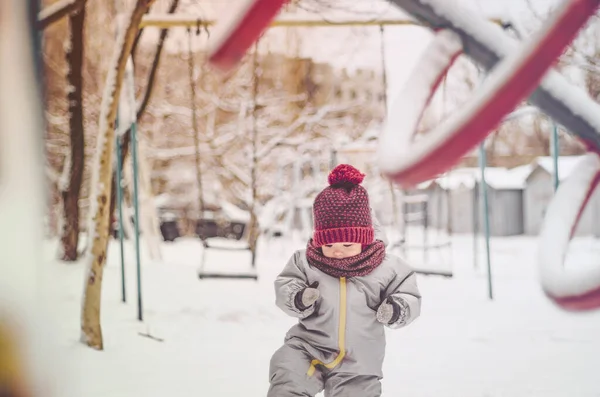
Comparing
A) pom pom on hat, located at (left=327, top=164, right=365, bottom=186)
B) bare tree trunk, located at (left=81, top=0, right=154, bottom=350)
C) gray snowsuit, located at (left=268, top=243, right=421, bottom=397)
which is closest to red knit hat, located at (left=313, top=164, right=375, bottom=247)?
pom pom on hat, located at (left=327, top=164, right=365, bottom=186)

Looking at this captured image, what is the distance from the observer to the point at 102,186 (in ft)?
7.81

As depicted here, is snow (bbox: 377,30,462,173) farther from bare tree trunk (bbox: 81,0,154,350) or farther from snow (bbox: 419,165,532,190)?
snow (bbox: 419,165,532,190)

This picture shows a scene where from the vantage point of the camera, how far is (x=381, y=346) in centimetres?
142

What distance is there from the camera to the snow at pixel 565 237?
0.68 m

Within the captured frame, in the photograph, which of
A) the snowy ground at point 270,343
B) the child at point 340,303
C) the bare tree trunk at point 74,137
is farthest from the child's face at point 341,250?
the bare tree trunk at point 74,137

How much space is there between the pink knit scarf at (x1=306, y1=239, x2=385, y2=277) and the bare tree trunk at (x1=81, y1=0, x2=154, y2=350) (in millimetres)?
1253

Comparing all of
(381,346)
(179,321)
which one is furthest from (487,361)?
(179,321)

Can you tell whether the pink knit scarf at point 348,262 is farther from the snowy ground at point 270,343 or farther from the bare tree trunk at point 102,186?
the bare tree trunk at point 102,186

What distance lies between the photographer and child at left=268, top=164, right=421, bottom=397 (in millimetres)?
1356

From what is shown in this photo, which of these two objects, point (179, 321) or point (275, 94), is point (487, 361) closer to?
point (179, 321)

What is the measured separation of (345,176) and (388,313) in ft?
1.19

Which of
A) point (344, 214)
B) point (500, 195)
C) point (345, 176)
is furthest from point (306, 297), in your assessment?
point (500, 195)

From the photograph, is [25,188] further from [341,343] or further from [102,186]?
[102,186]

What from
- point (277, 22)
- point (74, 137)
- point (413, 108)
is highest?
point (277, 22)
